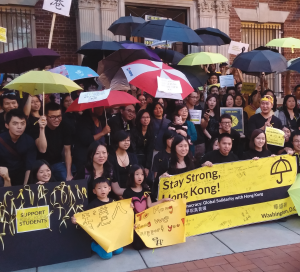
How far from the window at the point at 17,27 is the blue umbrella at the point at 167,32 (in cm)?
449

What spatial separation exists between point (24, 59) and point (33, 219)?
277cm

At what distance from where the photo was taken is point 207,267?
3406 millimetres

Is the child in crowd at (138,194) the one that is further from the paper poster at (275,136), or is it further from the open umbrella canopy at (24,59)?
the open umbrella canopy at (24,59)

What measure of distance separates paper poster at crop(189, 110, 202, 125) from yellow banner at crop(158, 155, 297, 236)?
1312 millimetres

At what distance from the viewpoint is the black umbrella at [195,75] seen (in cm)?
620

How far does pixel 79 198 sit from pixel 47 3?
148 inches

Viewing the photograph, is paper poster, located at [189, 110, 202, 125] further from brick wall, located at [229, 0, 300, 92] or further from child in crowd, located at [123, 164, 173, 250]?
brick wall, located at [229, 0, 300, 92]

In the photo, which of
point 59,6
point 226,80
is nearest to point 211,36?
point 226,80

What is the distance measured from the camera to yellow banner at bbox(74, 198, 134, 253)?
11.5 ft

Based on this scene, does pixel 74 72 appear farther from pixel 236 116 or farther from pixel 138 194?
pixel 236 116

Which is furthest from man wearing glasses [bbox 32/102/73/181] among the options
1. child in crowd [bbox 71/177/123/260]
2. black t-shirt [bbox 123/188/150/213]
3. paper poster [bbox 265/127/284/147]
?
paper poster [bbox 265/127/284/147]

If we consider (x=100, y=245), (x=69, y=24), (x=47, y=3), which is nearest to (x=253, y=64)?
(x=47, y=3)

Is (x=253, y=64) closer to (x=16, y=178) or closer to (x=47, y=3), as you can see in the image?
(x=47, y=3)

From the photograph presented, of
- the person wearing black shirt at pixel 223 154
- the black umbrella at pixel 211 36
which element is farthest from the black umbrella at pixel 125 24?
the person wearing black shirt at pixel 223 154
